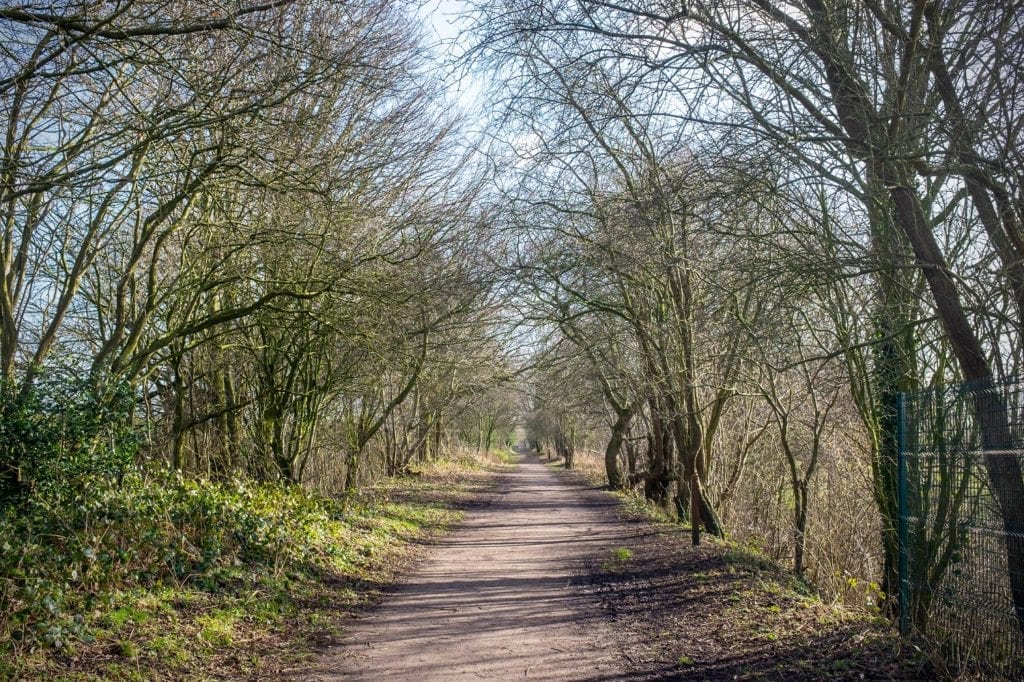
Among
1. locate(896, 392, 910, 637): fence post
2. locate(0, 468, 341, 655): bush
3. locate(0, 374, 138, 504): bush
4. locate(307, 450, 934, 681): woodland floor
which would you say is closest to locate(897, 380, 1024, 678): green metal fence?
locate(896, 392, 910, 637): fence post

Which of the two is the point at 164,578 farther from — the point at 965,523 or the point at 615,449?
the point at 615,449

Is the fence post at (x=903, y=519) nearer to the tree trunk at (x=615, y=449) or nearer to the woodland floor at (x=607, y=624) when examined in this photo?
the woodland floor at (x=607, y=624)

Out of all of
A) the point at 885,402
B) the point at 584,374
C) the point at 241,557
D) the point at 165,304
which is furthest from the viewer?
the point at 584,374

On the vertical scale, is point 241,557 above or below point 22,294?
→ below

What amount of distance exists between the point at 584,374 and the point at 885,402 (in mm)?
11511

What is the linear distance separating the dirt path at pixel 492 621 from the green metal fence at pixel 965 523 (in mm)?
2463

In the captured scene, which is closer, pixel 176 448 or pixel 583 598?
pixel 583 598

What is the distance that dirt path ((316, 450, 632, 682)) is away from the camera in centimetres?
598

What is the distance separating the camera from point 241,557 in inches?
336

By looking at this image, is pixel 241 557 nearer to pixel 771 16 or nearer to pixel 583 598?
Answer: pixel 583 598

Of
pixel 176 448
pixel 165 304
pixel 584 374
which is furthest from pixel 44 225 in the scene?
pixel 584 374

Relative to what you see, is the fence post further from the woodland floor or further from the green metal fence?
the woodland floor

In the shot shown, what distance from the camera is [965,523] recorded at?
5.77 meters

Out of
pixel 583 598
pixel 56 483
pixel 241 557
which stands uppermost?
pixel 56 483
